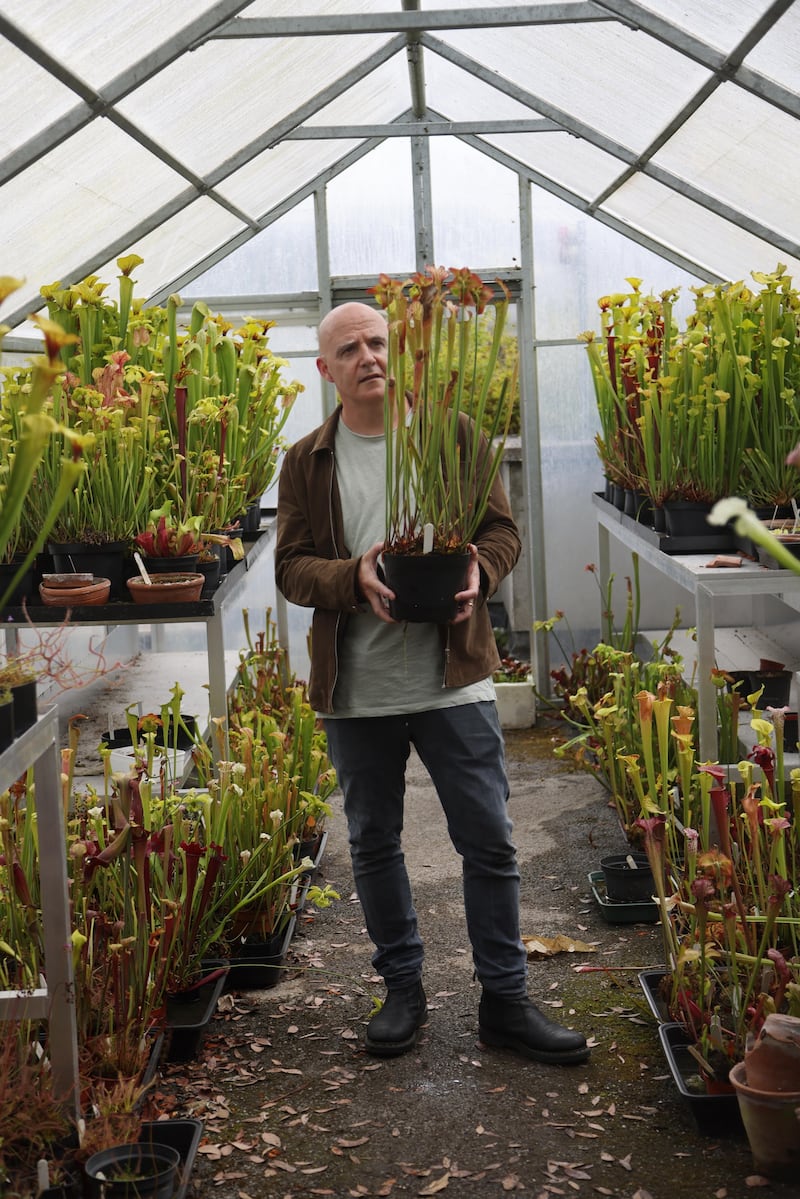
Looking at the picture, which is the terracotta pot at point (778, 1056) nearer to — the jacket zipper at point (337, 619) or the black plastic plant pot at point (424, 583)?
the black plastic plant pot at point (424, 583)

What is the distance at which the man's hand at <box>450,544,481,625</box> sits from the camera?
3160 millimetres

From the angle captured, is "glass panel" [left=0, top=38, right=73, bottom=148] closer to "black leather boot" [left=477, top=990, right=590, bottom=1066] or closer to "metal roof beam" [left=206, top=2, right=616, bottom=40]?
"metal roof beam" [left=206, top=2, right=616, bottom=40]

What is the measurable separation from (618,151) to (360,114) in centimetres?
170

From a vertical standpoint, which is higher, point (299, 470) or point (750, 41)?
point (750, 41)

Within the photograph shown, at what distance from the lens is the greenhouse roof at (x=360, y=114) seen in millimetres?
4332

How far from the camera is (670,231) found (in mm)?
7000

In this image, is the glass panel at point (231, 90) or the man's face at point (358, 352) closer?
the man's face at point (358, 352)

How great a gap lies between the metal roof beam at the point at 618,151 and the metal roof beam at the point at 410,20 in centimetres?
139

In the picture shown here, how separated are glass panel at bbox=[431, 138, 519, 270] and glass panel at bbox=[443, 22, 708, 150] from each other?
1.37 meters

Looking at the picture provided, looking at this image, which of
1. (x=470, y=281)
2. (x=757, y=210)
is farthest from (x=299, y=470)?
(x=757, y=210)

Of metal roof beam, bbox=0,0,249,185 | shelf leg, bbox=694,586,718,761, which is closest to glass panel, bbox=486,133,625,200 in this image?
metal roof beam, bbox=0,0,249,185

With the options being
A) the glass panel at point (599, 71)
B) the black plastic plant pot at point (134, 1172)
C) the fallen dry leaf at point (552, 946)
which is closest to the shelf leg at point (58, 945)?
the black plastic plant pot at point (134, 1172)

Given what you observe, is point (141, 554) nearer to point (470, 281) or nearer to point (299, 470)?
point (299, 470)

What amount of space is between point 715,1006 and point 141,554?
7.56 feet
